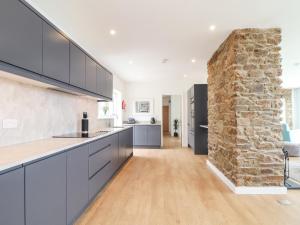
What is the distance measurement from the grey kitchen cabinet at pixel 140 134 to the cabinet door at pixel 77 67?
4.42 metres

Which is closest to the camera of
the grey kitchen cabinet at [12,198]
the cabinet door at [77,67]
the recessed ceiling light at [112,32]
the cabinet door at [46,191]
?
the grey kitchen cabinet at [12,198]

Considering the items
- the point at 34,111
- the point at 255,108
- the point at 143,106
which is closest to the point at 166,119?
the point at 143,106

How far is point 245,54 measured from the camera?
3264mm

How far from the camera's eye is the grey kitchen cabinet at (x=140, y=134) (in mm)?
7543

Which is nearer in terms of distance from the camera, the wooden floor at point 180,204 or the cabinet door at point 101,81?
the wooden floor at point 180,204

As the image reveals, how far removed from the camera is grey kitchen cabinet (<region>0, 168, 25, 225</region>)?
124cm

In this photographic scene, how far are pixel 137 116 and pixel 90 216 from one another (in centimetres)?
582

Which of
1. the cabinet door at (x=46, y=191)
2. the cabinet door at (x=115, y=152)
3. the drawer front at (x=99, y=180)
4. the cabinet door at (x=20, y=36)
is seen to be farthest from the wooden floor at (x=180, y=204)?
the cabinet door at (x=20, y=36)

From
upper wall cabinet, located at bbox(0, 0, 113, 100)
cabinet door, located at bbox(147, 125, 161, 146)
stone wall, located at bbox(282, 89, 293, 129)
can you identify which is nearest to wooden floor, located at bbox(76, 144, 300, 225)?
upper wall cabinet, located at bbox(0, 0, 113, 100)

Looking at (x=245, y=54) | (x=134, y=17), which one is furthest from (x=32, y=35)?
(x=245, y=54)

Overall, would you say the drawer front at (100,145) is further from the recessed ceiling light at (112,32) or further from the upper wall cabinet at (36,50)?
the recessed ceiling light at (112,32)

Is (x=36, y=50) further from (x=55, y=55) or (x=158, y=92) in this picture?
(x=158, y=92)

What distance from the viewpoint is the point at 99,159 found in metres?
2.99

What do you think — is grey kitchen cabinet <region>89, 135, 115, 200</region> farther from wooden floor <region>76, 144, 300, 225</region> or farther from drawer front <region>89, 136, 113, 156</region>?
wooden floor <region>76, 144, 300, 225</region>
